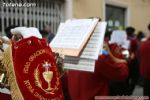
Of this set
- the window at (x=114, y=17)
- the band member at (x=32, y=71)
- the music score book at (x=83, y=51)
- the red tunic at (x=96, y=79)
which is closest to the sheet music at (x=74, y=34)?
the music score book at (x=83, y=51)

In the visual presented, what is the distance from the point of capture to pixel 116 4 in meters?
10.5

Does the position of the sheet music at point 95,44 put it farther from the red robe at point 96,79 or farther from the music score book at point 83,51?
the red robe at point 96,79

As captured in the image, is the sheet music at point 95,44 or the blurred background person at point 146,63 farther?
the blurred background person at point 146,63

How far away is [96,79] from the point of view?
3.43 m

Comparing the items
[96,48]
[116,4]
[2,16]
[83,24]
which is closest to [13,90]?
[96,48]

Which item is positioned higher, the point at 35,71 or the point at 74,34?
the point at 74,34

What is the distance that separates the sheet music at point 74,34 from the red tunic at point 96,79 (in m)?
0.50

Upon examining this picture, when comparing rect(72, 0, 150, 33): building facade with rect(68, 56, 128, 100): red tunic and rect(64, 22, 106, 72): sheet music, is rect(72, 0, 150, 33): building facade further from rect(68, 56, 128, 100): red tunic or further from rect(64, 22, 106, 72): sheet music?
rect(64, 22, 106, 72): sheet music

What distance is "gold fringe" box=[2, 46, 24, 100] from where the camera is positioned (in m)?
1.90

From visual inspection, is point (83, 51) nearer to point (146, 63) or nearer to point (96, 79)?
point (96, 79)

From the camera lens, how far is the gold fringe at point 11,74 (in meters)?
1.90

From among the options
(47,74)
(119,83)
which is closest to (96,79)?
(119,83)

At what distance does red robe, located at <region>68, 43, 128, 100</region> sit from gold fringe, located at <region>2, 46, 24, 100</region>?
57.0 inches

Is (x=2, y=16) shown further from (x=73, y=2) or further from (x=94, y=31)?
(x=94, y=31)
